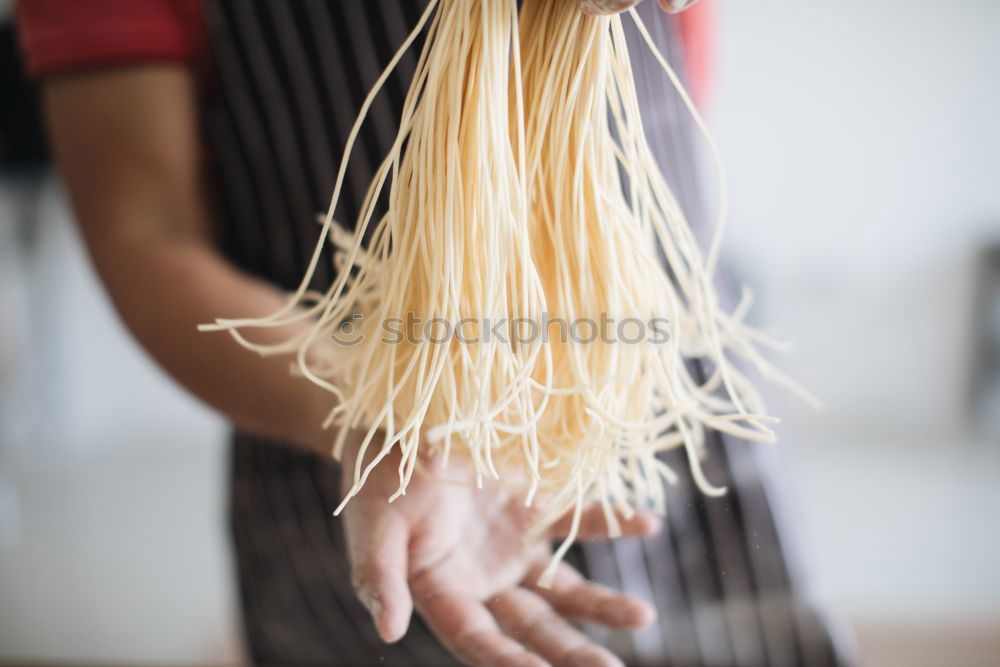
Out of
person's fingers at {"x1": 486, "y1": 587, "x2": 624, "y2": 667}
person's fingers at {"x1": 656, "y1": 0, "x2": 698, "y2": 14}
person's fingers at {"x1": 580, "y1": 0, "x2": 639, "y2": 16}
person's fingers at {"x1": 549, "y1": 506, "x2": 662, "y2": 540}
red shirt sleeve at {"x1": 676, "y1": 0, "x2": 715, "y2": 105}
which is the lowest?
person's fingers at {"x1": 486, "y1": 587, "x2": 624, "y2": 667}

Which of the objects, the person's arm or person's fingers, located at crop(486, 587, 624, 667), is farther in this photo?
the person's arm

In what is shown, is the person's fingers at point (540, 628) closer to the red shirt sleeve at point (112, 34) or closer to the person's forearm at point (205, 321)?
the person's forearm at point (205, 321)

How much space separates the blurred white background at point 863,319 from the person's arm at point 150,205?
0.86 feet

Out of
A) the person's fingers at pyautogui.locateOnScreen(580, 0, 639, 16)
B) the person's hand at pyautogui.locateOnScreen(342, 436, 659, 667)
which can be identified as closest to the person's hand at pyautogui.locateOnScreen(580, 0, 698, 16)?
the person's fingers at pyautogui.locateOnScreen(580, 0, 639, 16)

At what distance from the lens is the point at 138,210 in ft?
1.33

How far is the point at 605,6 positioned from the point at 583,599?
202mm

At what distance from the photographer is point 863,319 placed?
0.47 meters

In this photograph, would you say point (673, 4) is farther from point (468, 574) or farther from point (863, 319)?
point (863, 319)

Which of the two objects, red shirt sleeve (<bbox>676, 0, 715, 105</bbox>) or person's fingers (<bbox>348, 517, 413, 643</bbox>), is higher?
red shirt sleeve (<bbox>676, 0, 715, 105</bbox>)

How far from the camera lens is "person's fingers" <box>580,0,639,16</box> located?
0.19 meters

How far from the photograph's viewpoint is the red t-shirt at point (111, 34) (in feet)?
1.31

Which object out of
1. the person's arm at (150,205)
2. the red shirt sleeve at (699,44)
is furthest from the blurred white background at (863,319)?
the person's arm at (150,205)

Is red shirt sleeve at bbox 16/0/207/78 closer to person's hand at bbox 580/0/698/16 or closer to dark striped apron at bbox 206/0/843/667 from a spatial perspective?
dark striped apron at bbox 206/0/843/667

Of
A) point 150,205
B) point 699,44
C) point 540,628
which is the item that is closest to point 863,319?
point 699,44
